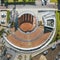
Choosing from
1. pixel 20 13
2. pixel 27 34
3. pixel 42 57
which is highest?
pixel 20 13

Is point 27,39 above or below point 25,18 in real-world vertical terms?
below

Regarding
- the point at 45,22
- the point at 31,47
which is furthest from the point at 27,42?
the point at 45,22

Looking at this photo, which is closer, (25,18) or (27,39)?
(27,39)

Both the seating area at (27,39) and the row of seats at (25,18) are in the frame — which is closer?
the seating area at (27,39)

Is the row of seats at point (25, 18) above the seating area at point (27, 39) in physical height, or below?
above

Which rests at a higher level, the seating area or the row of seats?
the row of seats

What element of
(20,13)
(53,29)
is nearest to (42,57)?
(53,29)

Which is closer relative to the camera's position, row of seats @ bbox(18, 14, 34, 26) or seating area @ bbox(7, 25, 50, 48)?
seating area @ bbox(7, 25, 50, 48)

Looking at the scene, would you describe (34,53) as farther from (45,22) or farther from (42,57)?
(45,22)

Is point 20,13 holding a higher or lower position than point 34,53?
higher
